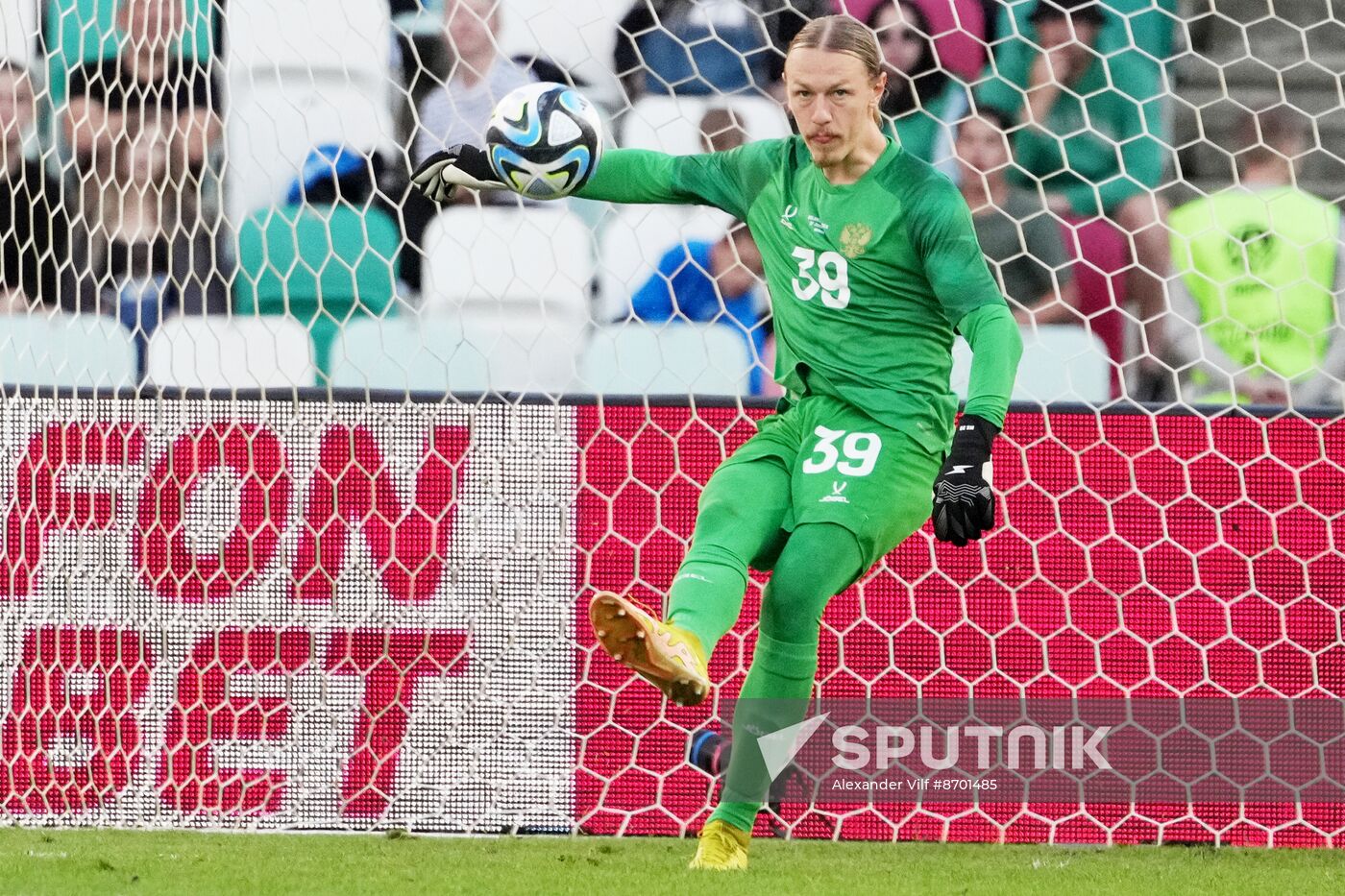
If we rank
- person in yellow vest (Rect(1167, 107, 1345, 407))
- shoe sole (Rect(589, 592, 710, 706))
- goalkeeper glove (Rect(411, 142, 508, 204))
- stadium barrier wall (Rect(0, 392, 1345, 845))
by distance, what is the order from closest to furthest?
shoe sole (Rect(589, 592, 710, 706)) → goalkeeper glove (Rect(411, 142, 508, 204)) → stadium barrier wall (Rect(0, 392, 1345, 845)) → person in yellow vest (Rect(1167, 107, 1345, 407))

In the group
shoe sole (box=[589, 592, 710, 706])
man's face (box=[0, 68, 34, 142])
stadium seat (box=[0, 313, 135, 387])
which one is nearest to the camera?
shoe sole (box=[589, 592, 710, 706])

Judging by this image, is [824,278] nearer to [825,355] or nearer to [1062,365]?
[825,355]

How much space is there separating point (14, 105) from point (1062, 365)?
10.1 ft

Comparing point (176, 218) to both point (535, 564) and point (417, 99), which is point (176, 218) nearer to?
point (417, 99)

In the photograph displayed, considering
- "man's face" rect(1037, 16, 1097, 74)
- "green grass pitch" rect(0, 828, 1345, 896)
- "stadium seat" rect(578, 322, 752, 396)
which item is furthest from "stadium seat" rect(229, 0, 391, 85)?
"green grass pitch" rect(0, 828, 1345, 896)

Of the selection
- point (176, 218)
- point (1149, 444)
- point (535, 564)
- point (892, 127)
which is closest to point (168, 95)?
point (176, 218)

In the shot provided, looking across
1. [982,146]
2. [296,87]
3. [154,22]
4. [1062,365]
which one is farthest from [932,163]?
[154,22]

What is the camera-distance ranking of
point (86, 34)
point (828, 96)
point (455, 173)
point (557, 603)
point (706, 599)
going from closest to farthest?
1. point (706, 599)
2. point (828, 96)
3. point (455, 173)
4. point (557, 603)
5. point (86, 34)

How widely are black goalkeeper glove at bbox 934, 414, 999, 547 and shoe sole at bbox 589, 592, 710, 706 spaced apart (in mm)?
503

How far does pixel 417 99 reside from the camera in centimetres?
525

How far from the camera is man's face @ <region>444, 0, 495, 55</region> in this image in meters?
5.19

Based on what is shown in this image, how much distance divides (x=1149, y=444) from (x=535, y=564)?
5.34ft

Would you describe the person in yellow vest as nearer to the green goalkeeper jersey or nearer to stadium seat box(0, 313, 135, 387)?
the green goalkeeper jersey

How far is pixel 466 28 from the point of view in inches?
205
